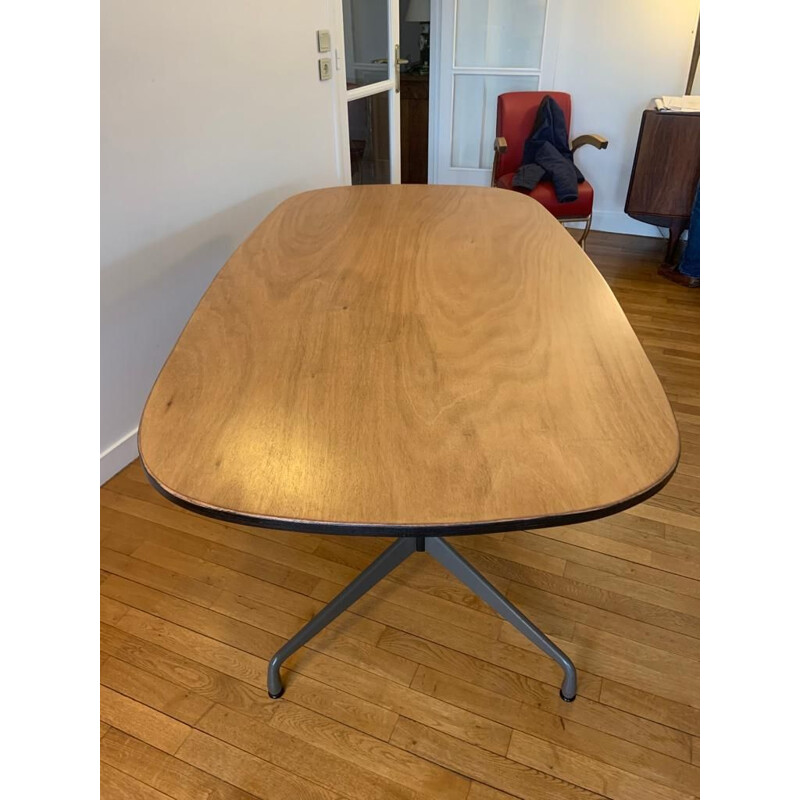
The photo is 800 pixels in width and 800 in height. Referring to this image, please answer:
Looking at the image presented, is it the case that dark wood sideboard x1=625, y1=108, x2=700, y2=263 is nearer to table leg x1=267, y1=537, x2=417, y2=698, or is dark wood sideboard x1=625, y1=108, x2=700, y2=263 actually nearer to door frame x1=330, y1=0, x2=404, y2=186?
door frame x1=330, y1=0, x2=404, y2=186

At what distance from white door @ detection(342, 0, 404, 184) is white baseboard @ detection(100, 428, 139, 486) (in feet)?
5.70

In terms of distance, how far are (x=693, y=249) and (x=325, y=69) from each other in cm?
198

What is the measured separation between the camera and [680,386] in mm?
2367

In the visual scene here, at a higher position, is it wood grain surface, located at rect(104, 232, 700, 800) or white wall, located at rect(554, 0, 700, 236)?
white wall, located at rect(554, 0, 700, 236)

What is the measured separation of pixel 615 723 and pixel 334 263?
1.16 meters

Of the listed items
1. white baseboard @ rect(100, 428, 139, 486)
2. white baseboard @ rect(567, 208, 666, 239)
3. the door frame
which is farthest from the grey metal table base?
white baseboard @ rect(567, 208, 666, 239)

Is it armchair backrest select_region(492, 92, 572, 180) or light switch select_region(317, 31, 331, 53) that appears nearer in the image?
light switch select_region(317, 31, 331, 53)

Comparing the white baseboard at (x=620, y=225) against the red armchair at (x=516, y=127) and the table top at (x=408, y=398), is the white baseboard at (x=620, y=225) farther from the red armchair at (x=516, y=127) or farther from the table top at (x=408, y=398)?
the table top at (x=408, y=398)

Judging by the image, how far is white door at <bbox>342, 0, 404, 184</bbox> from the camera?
2.88 meters

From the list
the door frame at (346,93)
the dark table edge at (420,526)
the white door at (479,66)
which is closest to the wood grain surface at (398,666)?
the dark table edge at (420,526)

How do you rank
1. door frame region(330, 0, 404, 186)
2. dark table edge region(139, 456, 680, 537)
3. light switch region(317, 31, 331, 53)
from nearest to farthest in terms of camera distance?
1. dark table edge region(139, 456, 680, 537)
2. light switch region(317, 31, 331, 53)
3. door frame region(330, 0, 404, 186)

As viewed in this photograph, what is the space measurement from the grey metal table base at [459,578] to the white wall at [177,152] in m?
0.98

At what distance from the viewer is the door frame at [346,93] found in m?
2.68
